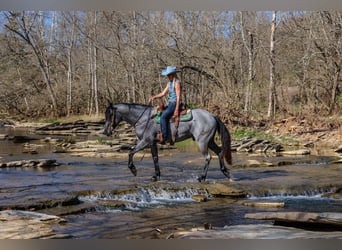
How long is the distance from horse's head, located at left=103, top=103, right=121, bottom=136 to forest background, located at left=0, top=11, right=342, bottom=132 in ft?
1.19

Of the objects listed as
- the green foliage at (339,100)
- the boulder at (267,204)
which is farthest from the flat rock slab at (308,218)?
the green foliage at (339,100)

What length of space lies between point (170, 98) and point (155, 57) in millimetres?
636

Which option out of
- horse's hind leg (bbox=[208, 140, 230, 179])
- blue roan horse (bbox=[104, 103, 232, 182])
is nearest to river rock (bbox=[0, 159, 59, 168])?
blue roan horse (bbox=[104, 103, 232, 182])

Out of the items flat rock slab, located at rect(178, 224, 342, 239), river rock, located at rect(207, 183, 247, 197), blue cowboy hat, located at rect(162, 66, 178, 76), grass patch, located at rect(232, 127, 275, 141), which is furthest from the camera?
grass patch, located at rect(232, 127, 275, 141)

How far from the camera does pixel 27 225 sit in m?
3.88

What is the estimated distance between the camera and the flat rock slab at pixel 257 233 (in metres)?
3.93

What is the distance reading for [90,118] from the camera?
5922mm

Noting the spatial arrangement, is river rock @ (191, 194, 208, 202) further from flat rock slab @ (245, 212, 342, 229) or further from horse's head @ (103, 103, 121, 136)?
horse's head @ (103, 103, 121, 136)

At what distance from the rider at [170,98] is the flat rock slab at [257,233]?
5.47ft

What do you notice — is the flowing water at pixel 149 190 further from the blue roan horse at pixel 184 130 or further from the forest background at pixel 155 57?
the forest background at pixel 155 57

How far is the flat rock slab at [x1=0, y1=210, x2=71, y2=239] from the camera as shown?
3.79m

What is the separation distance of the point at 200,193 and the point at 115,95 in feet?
4.96

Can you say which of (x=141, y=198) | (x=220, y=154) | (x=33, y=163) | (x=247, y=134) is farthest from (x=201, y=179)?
(x=33, y=163)

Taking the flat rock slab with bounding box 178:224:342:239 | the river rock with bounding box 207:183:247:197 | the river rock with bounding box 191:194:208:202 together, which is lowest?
the flat rock slab with bounding box 178:224:342:239
